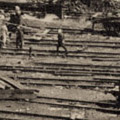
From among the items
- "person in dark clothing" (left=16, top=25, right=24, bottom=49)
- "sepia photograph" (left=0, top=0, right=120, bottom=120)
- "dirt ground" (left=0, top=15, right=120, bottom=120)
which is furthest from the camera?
"person in dark clothing" (left=16, top=25, right=24, bottom=49)

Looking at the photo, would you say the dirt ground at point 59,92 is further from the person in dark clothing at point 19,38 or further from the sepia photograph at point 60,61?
the person in dark clothing at point 19,38

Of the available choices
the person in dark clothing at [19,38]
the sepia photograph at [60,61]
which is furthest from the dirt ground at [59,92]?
the person in dark clothing at [19,38]

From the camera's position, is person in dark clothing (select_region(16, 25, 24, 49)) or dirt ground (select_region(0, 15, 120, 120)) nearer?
dirt ground (select_region(0, 15, 120, 120))

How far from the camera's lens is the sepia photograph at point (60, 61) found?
13875 millimetres

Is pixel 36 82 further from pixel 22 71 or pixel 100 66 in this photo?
pixel 100 66

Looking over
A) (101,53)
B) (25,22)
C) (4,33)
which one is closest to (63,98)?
(101,53)

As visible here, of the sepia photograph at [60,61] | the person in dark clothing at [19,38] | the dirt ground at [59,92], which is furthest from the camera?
the person in dark clothing at [19,38]

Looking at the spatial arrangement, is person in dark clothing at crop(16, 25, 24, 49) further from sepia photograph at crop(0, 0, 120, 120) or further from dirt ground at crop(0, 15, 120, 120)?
dirt ground at crop(0, 15, 120, 120)

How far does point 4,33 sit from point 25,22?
339 cm

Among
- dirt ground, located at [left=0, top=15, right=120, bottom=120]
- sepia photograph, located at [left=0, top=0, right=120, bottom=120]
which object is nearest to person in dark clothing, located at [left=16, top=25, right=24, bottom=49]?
sepia photograph, located at [left=0, top=0, right=120, bottom=120]

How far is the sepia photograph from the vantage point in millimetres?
13875

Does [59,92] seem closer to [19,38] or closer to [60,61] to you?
[60,61]

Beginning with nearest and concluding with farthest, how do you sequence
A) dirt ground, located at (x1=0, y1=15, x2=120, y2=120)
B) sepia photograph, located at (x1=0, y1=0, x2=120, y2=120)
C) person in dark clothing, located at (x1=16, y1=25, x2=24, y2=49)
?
dirt ground, located at (x1=0, y1=15, x2=120, y2=120), sepia photograph, located at (x1=0, y1=0, x2=120, y2=120), person in dark clothing, located at (x1=16, y1=25, x2=24, y2=49)

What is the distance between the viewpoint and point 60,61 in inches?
717
